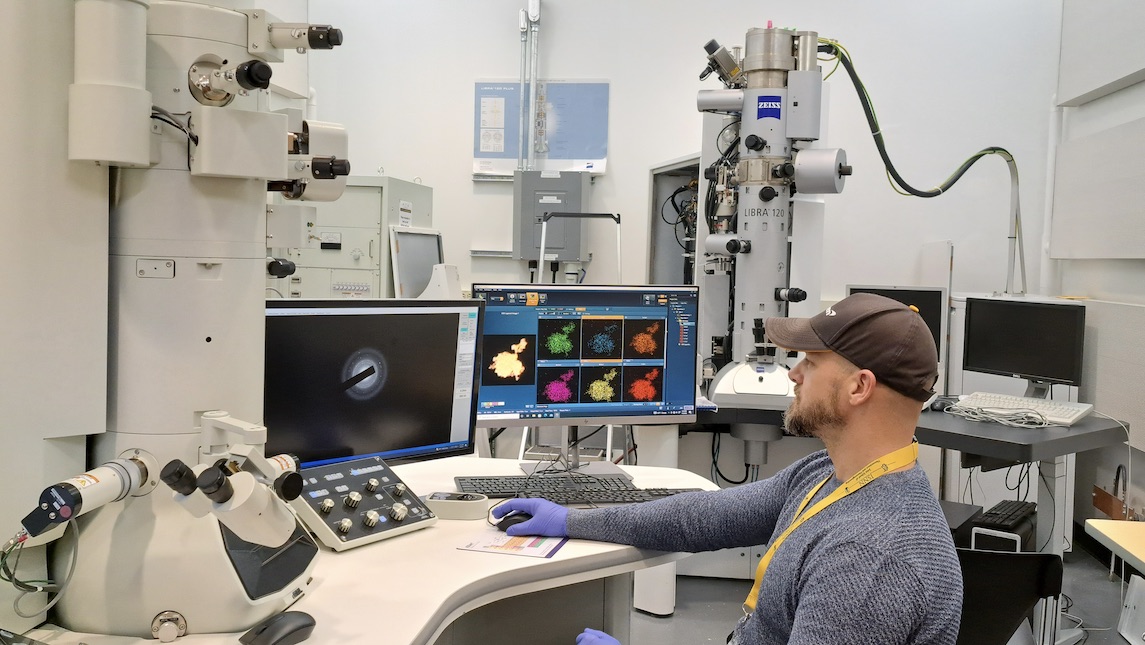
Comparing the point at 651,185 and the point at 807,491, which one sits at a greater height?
the point at 651,185

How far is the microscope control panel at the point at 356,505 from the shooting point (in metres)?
1.56

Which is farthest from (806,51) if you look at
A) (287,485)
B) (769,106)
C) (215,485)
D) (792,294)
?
(215,485)

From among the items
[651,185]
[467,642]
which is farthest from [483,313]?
[651,185]

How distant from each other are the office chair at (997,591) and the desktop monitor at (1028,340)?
193 centimetres

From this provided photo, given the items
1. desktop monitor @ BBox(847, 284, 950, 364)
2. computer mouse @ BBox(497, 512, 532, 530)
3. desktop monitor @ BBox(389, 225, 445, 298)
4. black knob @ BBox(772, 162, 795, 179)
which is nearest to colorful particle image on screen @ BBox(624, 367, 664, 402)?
computer mouse @ BBox(497, 512, 532, 530)

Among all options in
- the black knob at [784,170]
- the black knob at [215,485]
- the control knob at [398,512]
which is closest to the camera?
the black knob at [215,485]

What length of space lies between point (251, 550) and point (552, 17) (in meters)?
4.72

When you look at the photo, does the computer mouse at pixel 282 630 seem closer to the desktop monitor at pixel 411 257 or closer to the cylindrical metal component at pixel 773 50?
the desktop monitor at pixel 411 257

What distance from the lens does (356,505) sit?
162 cm

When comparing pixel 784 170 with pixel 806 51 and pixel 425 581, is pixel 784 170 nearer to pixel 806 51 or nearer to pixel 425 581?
pixel 806 51

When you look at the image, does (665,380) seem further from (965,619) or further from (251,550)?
(251,550)

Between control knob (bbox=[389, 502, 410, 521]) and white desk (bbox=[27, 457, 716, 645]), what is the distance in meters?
0.04

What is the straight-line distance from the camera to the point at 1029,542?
2996 millimetres

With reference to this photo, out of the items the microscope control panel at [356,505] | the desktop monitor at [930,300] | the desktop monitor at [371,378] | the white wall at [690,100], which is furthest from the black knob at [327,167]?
the white wall at [690,100]
